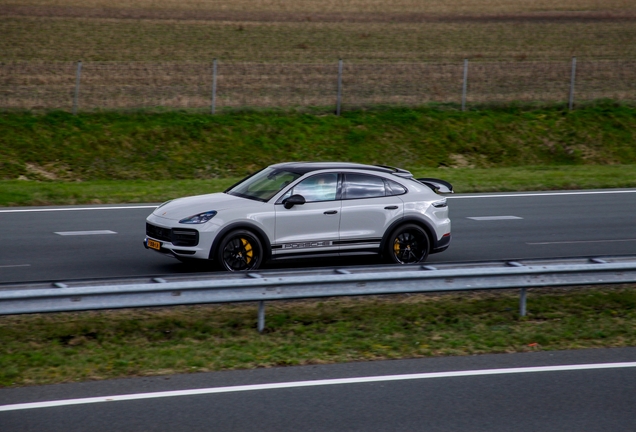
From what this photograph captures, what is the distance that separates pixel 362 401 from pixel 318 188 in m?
5.51

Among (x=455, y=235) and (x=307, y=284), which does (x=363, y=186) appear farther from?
(x=307, y=284)

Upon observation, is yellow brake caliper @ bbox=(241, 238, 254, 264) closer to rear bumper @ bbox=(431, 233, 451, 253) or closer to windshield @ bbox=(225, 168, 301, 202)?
windshield @ bbox=(225, 168, 301, 202)

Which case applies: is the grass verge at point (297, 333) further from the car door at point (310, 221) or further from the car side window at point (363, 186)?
the car side window at point (363, 186)

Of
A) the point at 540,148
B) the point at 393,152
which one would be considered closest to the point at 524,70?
the point at 540,148

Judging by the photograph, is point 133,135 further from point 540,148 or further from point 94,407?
point 94,407

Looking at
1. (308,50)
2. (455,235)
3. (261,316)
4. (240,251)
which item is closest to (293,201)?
(240,251)

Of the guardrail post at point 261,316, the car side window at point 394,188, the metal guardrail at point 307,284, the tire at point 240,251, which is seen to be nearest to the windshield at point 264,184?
the tire at point 240,251

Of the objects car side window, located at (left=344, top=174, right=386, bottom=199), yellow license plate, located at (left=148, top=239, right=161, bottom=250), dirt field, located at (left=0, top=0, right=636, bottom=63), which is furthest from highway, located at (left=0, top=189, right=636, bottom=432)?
dirt field, located at (left=0, top=0, right=636, bottom=63)

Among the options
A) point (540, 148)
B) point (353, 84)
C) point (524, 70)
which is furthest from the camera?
point (524, 70)

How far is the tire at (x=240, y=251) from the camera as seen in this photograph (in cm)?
1181

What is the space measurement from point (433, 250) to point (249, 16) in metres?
31.2

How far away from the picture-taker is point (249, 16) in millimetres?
42188

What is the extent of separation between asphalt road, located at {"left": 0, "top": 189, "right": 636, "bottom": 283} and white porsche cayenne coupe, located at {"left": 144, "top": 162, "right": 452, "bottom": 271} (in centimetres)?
66

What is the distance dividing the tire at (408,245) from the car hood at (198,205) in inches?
80.8
